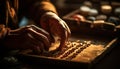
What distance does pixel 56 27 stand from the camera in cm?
155

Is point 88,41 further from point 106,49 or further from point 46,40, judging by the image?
point 46,40

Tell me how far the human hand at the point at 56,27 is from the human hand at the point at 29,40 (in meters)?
0.08

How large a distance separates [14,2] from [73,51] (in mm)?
502

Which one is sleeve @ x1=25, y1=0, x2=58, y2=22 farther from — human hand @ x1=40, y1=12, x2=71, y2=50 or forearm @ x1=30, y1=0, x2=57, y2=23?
human hand @ x1=40, y1=12, x2=71, y2=50

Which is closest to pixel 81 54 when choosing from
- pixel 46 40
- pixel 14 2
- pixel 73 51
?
pixel 73 51

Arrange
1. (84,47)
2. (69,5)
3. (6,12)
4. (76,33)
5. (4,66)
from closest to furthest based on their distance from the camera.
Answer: (4,66), (84,47), (6,12), (76,33), (69,5)

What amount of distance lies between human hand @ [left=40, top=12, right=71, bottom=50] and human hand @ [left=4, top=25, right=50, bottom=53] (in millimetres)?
78

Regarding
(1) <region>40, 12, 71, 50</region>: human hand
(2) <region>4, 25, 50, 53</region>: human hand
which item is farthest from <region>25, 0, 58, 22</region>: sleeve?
(2) <region>4, 25, 50, 53</region>: human hand

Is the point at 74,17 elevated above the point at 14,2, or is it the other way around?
the point at 14,2

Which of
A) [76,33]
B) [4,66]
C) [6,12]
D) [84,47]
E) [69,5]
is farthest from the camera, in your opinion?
[69,5]

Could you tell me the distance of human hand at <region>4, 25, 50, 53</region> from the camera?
142cm

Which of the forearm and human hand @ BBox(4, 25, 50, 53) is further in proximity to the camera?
the forearm

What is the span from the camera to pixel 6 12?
1.65 meters

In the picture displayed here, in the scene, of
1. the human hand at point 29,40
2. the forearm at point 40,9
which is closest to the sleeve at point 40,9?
the forearm at point 40,9
